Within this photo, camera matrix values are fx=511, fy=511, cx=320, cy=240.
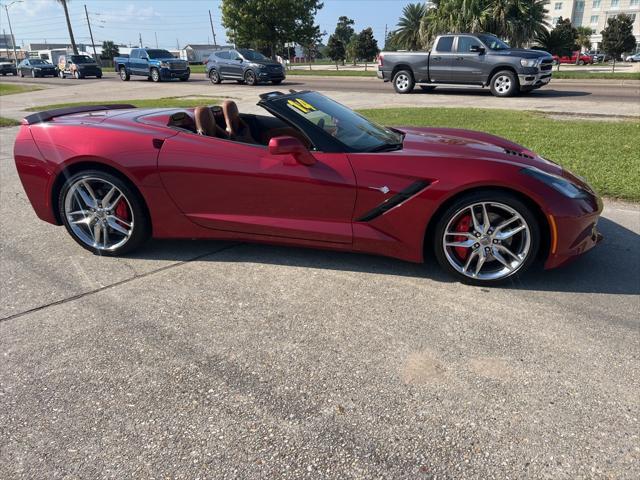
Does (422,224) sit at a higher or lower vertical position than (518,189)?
lower

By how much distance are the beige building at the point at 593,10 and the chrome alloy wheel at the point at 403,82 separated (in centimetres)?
9041

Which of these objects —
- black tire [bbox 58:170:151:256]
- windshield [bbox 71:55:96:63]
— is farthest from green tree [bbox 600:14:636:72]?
black tire [bbox 58:170:151:256]

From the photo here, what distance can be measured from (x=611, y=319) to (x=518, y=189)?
939 mm

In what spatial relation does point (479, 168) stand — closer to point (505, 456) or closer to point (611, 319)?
point (611, 319)

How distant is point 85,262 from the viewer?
396 centimetres

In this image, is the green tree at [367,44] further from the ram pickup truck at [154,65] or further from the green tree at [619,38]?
the ram pickup truck at [154,65]

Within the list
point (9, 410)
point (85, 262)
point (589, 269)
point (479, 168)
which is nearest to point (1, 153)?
point (85, 262)

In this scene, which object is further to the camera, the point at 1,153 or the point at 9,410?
the point at 1,153

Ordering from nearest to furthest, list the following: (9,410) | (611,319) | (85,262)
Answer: (9,410)
(611,319)
(85,262)

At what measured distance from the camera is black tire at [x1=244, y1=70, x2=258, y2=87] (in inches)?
922

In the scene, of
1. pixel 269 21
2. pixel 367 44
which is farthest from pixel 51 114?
pixel 367 44

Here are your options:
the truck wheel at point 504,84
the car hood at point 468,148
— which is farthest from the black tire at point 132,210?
the truck wheel at point 504,84

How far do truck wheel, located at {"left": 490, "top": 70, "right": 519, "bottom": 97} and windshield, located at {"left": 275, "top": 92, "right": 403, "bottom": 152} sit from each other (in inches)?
507

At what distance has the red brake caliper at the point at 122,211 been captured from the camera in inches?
156
